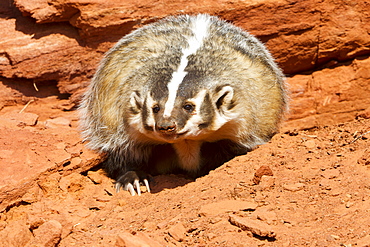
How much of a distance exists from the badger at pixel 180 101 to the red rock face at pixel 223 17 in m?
→ 0.54

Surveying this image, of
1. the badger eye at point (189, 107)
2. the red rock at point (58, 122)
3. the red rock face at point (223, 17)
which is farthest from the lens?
the red rock face at point (223, 17)

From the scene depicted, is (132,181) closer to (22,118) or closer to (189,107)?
(189,107)

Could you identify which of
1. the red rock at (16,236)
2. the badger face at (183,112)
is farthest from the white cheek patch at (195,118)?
the red rock at (16,236)

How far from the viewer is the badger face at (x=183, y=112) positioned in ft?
10.2

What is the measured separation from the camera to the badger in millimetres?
3234

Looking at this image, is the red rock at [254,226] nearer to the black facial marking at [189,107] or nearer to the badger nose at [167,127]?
the badger nose at [167,127]

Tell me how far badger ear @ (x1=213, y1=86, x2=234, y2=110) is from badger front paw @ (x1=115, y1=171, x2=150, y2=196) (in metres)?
0.79

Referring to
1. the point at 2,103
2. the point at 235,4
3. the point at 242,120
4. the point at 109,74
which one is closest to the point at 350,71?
the point at 235,4

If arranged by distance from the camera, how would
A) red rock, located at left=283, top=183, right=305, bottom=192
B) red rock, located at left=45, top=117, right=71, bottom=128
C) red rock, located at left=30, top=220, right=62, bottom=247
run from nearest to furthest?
red rock, located at left=30, top=220, right=62, bottom=247 → red rock, located at left=283, top=183, right=305, bottom=192 → red rock, located at left=45, top=117, right=71, bottom=128

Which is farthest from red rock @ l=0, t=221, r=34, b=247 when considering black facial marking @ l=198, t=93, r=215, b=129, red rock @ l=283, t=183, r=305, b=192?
red rock @ l=283, t=183, r=305, b=192

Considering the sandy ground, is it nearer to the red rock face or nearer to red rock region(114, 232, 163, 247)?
red rock region(114, 232, 163, 247)

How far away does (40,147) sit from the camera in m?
3.74

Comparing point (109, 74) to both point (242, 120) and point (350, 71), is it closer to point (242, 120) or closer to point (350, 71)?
point (242, 120)

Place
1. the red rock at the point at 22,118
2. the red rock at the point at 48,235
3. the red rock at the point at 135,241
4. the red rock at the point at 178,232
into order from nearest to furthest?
1. the red rock at the point at 135,241
2. the red rock at the point at 178,232
3. the red rock at the point at 48,235
4. the red rock at the point at 22,118
